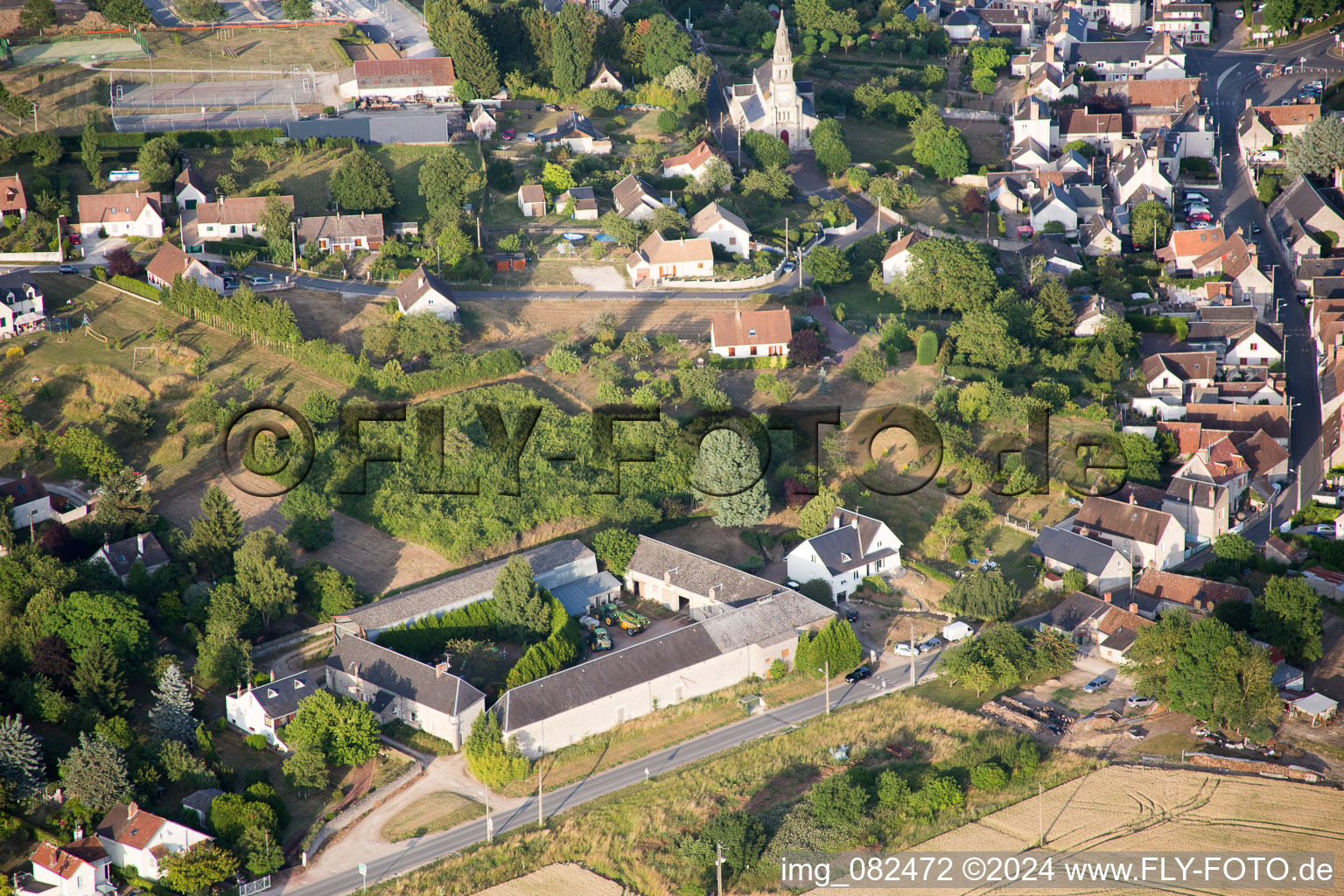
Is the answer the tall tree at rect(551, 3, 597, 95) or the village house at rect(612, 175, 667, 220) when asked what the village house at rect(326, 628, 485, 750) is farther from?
the tall tree at rect(551, 3, 597, 95)

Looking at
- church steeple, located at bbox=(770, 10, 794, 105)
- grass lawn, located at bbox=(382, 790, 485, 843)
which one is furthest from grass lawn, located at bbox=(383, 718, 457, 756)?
church steeple, located at bbox=(770, 10, 794, 105)

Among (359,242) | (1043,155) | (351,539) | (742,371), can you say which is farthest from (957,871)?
(1043,155)

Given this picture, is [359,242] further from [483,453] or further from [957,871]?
[957,871]

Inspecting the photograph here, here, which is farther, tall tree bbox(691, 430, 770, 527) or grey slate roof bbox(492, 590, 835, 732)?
tall tree bbox(691, 430, 770, 527)

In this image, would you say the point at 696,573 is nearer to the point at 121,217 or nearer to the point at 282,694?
the point at 282,694

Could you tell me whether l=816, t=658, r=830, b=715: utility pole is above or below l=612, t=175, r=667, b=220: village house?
below
